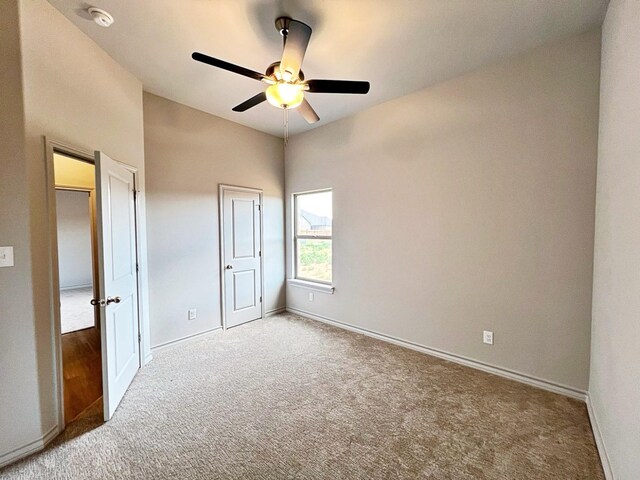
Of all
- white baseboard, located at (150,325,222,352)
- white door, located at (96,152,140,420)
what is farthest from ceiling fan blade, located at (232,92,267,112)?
white baseboard, located at (150,325,222,352)

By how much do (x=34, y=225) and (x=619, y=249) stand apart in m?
3.53

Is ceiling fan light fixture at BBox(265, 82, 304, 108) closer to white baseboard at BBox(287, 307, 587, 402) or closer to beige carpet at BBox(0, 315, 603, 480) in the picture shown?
beige carpet at BBox(0, 315, 603, 480)

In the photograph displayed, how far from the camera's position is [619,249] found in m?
1.54

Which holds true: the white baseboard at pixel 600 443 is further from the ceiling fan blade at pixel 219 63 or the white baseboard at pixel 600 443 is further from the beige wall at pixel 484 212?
the ceiling fan blade at pixel 219 63

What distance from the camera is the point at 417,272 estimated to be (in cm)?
317

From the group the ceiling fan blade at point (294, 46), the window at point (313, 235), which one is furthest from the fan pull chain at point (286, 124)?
the ceiling fan blade at point (294, 46)

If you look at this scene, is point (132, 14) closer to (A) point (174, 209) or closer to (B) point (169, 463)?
(A) point (174, 209)

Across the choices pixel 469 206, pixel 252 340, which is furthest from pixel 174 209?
pixel 469 206

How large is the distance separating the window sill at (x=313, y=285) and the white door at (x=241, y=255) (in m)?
0.56

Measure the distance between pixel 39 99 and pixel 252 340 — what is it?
297 cm

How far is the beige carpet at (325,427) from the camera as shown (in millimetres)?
1638

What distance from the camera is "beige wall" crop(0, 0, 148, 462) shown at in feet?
5.58

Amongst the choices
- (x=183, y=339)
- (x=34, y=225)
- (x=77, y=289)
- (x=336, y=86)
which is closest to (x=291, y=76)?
(x=336, y=86)

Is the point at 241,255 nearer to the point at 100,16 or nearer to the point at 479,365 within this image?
the point at 100,16
